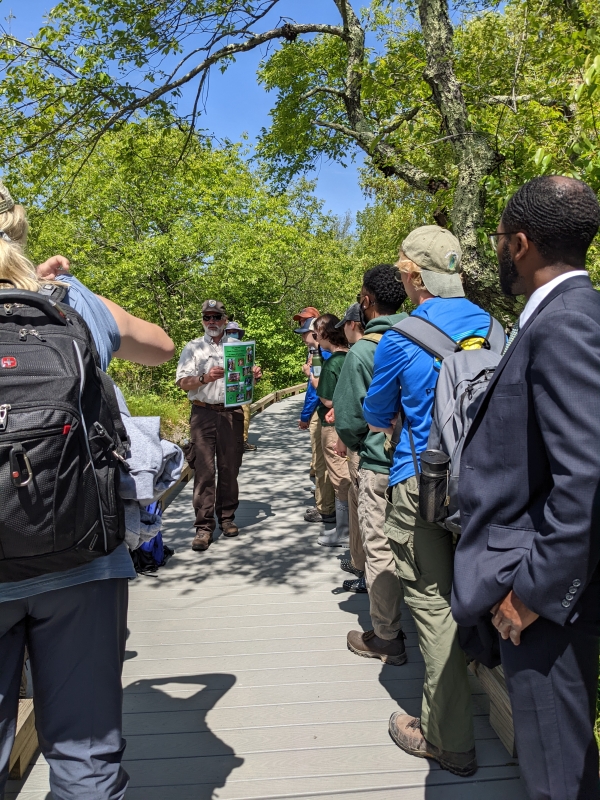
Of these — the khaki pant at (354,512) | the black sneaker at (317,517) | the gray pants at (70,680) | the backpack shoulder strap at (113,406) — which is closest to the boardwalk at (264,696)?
the khaki pant at (354,512)

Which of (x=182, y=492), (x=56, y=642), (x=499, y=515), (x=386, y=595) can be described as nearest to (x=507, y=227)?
(x=499, y=515)

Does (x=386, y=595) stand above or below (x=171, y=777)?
above

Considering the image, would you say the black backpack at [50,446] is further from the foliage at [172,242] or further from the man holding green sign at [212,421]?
the foliage at [172,242]

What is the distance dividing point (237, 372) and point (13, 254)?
3957 millimetres

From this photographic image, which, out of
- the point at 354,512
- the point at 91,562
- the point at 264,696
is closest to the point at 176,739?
the point at 264,696

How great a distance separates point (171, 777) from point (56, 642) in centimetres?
150

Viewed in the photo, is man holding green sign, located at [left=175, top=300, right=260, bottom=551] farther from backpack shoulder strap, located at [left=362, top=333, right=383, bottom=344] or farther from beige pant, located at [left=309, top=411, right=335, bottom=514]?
backpack shoulder strap, located at [left=362, top=333, right=383, bottom=344]

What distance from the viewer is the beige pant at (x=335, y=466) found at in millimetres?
5715

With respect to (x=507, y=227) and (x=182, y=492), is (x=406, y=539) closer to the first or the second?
(x=507, y=227)

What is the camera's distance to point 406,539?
9.70ft

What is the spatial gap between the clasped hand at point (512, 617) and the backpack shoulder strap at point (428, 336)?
1.31 m

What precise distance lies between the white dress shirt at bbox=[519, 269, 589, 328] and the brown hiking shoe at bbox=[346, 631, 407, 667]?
2.63m

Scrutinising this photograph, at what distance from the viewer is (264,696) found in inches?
140

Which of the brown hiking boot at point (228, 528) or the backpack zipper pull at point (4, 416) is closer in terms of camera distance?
the backpack zipper pull at point (4, 416)
